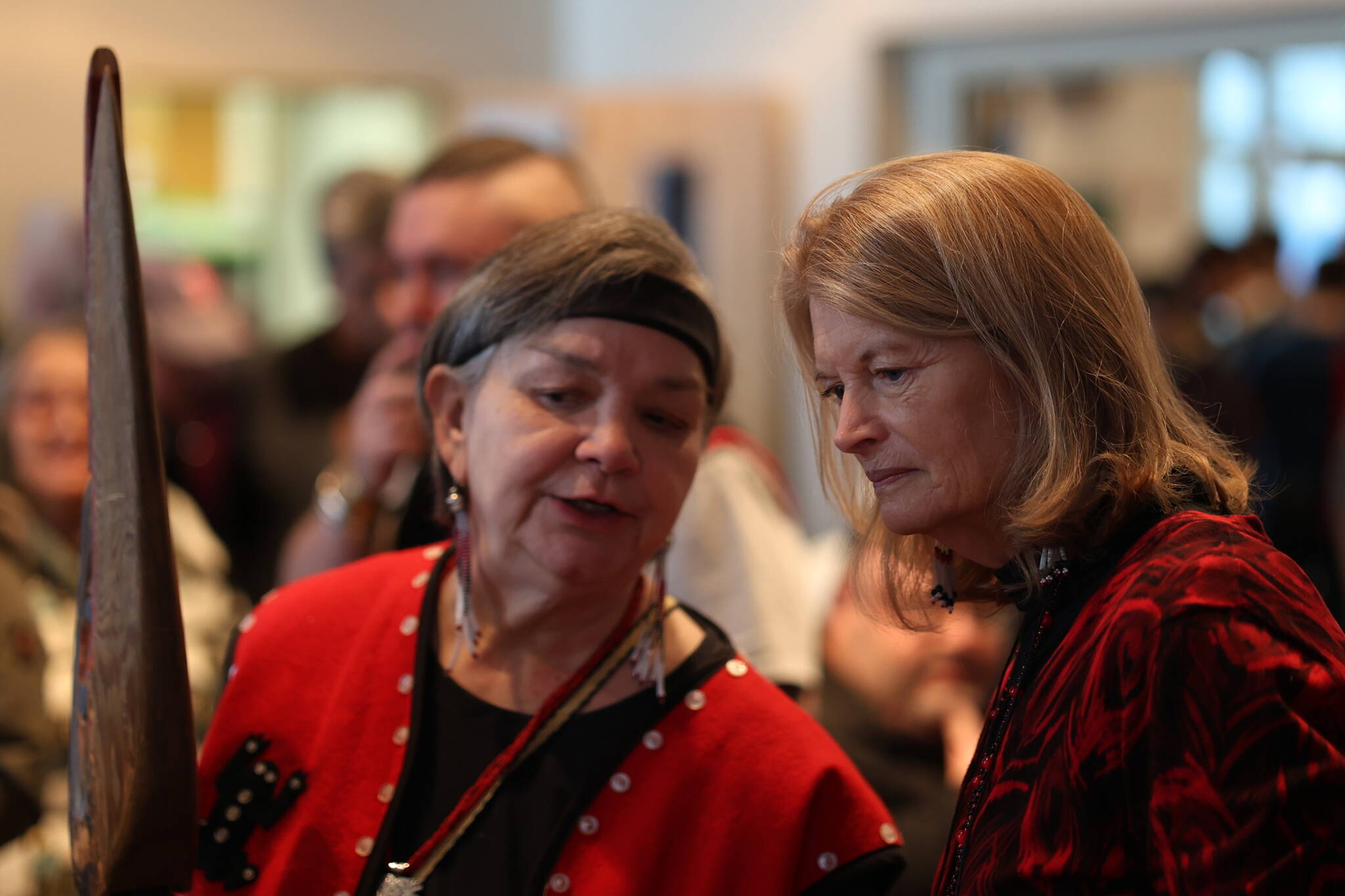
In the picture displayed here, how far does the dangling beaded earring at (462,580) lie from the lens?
151 cm

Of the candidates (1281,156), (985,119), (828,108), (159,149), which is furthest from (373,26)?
(1281,156)

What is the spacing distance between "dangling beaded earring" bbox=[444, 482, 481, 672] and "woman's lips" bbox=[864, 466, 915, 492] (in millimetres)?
541

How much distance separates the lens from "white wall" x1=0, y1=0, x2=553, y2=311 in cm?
479

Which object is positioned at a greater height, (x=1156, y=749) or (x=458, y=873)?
(x=1156, y=749)

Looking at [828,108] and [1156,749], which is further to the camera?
[828,108]

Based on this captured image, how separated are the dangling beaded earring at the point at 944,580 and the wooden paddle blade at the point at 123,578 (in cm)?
73

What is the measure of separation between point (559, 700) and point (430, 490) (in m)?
0.66

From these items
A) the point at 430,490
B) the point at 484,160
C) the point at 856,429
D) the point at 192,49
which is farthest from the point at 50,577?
the point at 192,49

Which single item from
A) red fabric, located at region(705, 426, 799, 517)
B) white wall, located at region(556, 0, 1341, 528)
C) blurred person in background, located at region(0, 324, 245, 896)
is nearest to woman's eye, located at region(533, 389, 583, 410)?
red fabric, located at region(705, 426, 799, 517)

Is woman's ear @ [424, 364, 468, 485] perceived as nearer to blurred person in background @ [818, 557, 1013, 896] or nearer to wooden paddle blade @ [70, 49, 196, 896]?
wooden paddle blade @ [70, 49, 196, 896]

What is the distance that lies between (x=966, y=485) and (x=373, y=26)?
509cm

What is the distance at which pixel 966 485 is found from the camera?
1.13 metres

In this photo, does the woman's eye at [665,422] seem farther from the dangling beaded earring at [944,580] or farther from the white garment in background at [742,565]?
the white garment in background at [742,565]

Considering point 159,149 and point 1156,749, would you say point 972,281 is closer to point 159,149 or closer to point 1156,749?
point 1156,749
